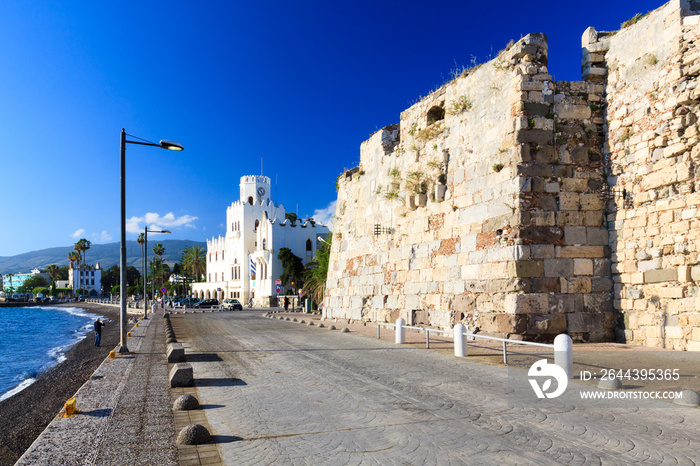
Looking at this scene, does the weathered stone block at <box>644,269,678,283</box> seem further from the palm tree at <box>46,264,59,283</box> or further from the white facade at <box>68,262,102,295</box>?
the palm tree at <box>46,264,59,283</box>

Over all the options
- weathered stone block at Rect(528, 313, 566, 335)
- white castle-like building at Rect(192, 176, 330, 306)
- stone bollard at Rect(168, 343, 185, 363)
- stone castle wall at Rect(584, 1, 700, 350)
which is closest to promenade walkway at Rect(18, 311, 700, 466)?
stone bollard at Rect(168, 343, 185, 363)

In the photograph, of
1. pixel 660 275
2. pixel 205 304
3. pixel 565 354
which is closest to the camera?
pixel 565 354

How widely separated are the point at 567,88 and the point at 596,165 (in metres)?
2.12

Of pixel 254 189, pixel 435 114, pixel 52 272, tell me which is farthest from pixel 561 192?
pixel 52 272

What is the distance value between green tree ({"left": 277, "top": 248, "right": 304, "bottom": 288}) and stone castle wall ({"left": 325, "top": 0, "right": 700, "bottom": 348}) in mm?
45651

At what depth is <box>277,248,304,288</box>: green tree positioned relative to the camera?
59469 millimetres

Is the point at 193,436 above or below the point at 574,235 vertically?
below

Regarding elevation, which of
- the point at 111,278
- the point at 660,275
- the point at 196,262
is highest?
the point at 196,262

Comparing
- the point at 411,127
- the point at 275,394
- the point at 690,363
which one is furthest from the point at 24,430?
the point at 411,127

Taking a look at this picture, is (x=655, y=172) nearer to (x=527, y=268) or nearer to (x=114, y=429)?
(x=527, y=268)

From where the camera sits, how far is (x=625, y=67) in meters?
11.7

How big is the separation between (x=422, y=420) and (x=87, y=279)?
163m

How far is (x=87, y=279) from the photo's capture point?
14650 cm

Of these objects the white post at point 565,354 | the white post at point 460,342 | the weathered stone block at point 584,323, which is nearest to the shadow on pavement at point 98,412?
the white post at point 565,354
